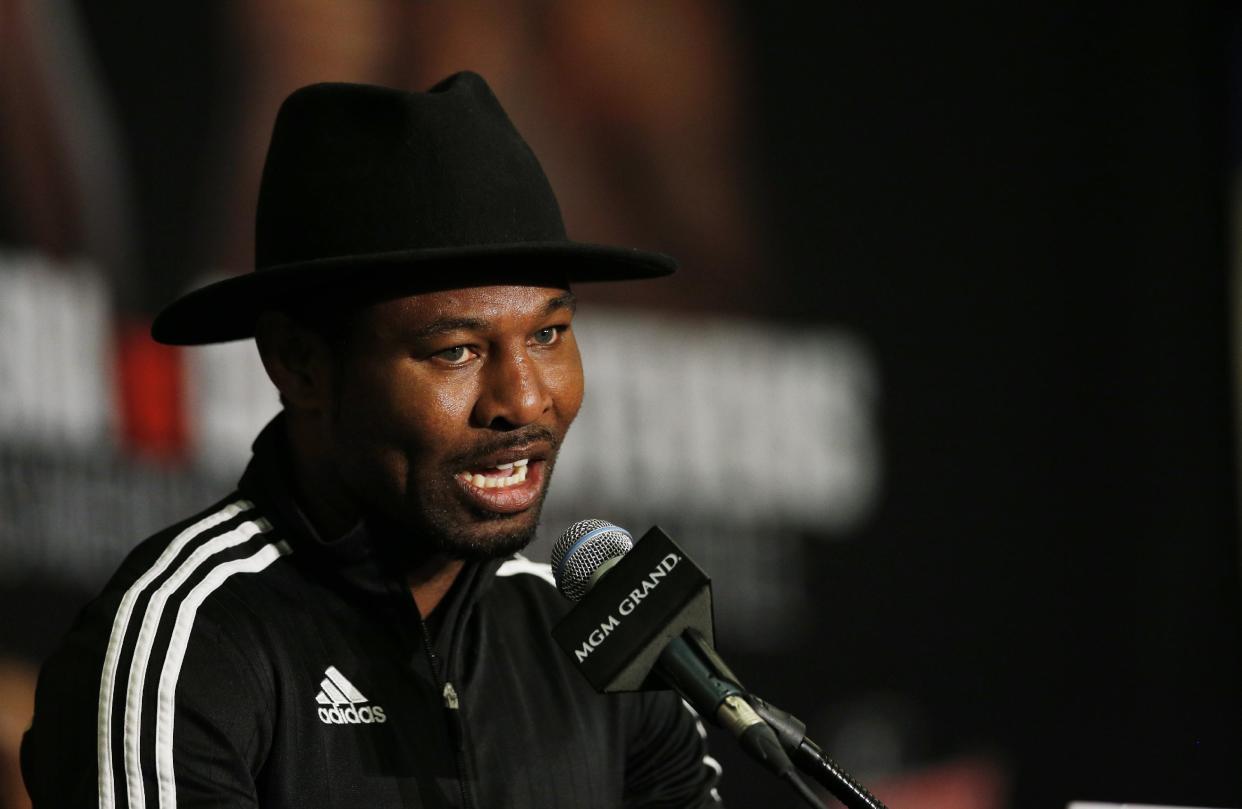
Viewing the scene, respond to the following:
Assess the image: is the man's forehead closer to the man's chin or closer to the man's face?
the man's face

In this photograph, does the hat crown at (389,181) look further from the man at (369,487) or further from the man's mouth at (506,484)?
the man's mouth at (506,484)

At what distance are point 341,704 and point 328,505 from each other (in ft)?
0.83

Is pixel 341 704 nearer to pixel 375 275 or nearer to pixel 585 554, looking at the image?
pixel 585 554

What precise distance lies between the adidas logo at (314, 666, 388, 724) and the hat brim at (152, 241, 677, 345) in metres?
0.46

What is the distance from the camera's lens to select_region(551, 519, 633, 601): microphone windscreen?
1.56 metres

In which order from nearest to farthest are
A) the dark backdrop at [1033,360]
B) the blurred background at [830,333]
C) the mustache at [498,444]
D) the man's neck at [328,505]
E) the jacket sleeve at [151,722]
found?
the jacket sleeve at [151,722] → the mustache at [498,444] → the man's neck at [328,505] → the blurred background at [830,333] → the dark backdrop at [1033,360]

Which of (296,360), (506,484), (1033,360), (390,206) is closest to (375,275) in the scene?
(390,206)

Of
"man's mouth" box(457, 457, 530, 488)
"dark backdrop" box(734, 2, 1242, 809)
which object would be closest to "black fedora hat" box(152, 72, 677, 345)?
"man's mouth" box(457, 457, 530, 488)

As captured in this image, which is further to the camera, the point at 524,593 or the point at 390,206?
the point at 524,593

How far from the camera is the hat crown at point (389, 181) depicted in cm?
172

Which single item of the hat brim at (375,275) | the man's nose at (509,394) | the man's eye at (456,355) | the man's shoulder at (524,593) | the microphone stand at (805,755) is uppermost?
the hat brim at (375,275)

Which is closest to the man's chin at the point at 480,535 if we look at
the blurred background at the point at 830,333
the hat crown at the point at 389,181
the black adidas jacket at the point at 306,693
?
the black adidas jacket at the point at 306,693

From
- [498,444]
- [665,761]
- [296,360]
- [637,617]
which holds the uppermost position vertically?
[296,360]

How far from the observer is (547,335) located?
5.93 ft
